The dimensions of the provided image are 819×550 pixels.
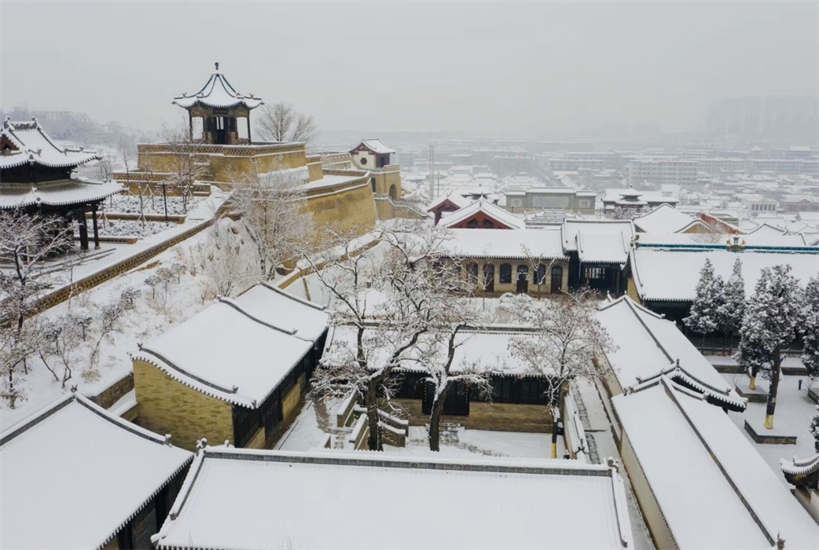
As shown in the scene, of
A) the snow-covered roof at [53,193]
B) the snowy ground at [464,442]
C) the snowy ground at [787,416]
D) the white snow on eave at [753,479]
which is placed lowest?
the snowy ground at [787,416]

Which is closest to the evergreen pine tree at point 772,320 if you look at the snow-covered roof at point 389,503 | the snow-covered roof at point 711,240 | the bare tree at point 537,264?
the snow-covered roof at point 711,240

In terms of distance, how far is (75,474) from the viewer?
12773 millimetres

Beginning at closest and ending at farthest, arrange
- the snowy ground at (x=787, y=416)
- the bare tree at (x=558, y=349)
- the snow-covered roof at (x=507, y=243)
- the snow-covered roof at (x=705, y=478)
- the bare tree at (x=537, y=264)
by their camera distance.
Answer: the snow-covered roof at (x=705, y=478) < the bare tree at (x=558, y=349) < the snowy ground at (x=787, y=416) < the bare tree at (x=537, y=264) < the snow-covered roof at (x=507, y=243)

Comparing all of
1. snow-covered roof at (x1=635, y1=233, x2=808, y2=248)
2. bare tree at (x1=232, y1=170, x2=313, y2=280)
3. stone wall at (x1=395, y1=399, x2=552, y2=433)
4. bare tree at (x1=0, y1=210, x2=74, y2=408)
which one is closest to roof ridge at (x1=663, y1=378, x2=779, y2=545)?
stone wall at (x1=395, y1=399, x2=552, y2=433)

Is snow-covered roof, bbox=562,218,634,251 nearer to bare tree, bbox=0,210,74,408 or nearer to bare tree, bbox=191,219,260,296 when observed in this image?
bare tree, bbox=191,219,260,296

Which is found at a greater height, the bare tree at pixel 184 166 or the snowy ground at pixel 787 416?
the bare tree at pixel 184 166

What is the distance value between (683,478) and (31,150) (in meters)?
24.5

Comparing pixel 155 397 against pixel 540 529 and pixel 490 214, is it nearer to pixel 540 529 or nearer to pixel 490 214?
pixel 540 529

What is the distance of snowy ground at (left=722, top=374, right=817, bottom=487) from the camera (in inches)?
791

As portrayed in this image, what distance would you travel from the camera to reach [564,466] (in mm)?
12578

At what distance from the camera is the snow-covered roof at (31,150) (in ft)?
74.9

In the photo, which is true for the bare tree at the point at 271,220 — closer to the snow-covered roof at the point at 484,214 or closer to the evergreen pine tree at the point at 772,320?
the snow-covered roof at the point at 484,214

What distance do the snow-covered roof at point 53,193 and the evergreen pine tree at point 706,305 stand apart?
25.4 metres

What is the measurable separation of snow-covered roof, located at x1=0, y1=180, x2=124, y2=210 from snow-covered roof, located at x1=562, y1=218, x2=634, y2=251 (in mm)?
24558
